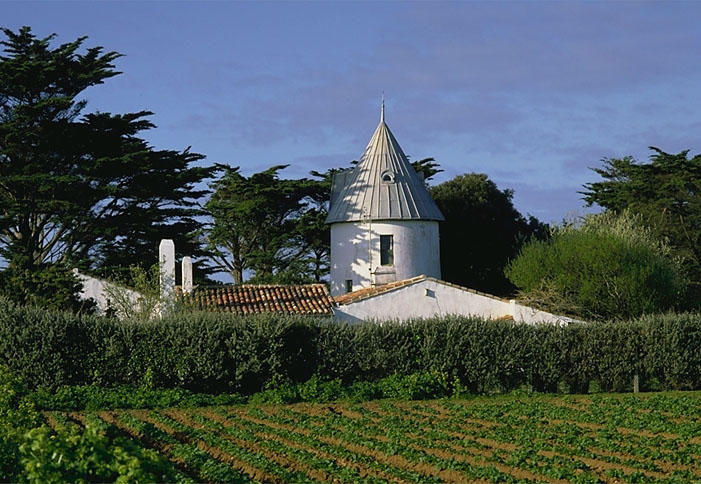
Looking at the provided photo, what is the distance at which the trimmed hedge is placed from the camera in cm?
2730

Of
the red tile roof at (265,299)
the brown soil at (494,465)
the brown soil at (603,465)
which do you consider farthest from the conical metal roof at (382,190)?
the brown soil at (603,465)

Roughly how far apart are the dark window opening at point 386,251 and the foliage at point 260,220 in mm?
6265

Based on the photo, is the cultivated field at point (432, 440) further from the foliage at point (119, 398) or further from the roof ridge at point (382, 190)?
the roof ridge at point (382, 190)

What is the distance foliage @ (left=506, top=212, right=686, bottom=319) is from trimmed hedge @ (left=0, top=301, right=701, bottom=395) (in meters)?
7.48

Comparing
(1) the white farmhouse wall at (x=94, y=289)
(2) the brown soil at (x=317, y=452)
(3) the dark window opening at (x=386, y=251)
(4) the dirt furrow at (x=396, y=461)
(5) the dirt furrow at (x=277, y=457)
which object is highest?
(3) the dark window opening at (x=386, y=251)

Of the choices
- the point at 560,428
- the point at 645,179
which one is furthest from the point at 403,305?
the point at 645,179

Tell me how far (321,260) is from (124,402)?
26.3 metres

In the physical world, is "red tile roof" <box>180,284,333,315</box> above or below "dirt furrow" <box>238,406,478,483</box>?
above

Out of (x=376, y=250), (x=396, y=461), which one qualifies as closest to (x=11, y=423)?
(x=396, y=461)

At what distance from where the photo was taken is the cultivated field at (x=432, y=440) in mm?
15250

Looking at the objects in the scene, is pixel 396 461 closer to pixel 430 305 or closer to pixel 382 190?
pixel 430 305

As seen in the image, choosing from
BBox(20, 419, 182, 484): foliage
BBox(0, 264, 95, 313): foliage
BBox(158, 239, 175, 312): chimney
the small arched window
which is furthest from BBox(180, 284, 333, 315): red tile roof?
BBox(20, 419, 182, 484): foliage

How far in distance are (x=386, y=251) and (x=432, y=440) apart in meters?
26.0

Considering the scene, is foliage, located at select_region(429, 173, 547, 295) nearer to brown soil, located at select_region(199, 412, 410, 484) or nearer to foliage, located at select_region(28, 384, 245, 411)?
foliage, located at select_region(28, 384, 245, 411)
